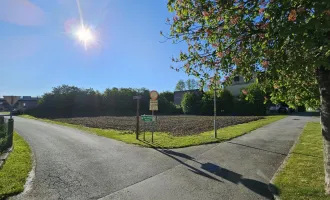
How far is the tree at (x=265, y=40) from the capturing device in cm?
300

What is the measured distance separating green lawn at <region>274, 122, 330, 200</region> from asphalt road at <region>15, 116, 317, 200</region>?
330mm

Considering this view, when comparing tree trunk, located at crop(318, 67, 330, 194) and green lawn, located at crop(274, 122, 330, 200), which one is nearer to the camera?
tree trunk, located at crop(318, 67, 330, 194)

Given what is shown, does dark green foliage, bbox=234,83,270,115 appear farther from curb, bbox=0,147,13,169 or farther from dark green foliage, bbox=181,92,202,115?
curb, bbox=0,147,13,169

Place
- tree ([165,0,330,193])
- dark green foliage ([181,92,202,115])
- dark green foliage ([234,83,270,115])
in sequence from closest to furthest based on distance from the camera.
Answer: tree ([165,0,330,193]), dark green foliage ([234,83,270,115]), dark green foliage ([181,92,202,115])

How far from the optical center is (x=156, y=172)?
20.2 feet

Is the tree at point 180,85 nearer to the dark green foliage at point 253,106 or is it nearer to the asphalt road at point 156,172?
the dark green foliage at point 253,106

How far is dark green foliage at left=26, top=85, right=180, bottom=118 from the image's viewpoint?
48656mm

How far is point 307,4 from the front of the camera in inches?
122

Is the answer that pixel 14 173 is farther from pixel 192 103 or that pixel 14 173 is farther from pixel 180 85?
pixel 180 85

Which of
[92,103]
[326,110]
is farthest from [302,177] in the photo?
[92,103]

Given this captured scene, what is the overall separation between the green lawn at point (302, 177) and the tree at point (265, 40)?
40 centimetres

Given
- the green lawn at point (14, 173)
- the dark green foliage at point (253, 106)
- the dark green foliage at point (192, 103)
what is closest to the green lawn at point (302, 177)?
the green lawn at point (14, 173)

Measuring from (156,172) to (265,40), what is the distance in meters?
4.24

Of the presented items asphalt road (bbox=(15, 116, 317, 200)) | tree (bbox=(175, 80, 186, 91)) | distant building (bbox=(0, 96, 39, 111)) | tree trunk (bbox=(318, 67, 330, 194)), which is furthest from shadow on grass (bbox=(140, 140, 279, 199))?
tree (bbox=(175, 80, 186, 91))
